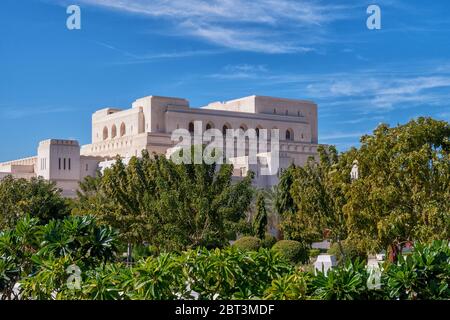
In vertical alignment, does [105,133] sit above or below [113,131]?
below

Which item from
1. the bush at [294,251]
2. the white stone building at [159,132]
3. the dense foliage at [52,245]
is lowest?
the bush at [294,251]

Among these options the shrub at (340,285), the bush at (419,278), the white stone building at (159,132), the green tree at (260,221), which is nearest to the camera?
the shrub at (340,285)

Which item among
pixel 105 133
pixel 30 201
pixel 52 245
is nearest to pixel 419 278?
pixel 52 245

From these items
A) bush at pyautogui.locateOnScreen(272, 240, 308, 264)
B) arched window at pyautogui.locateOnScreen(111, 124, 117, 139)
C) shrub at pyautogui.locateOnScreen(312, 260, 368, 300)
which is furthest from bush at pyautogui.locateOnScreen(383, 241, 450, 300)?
arched window at pyautogui.locateOnScreen(111, 124, 117, 139)

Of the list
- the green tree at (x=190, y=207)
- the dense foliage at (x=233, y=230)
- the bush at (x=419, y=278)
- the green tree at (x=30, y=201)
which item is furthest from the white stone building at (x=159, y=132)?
the bush at (x=419, y=278)

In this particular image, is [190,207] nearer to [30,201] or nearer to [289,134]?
[30,201]

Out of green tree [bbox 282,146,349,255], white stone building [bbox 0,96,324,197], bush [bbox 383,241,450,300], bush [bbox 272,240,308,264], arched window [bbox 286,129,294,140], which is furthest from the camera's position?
arched window [bbox 286,129,294,140]

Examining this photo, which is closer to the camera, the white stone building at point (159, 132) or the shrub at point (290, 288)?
the shrub at point (290, 288)

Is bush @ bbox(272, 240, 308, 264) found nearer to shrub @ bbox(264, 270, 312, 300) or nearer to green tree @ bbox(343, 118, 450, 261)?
green tree @ bbox(343, 118, 450, 261)

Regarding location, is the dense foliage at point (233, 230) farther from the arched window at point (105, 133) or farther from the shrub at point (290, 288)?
the arched window at point (105, 133)

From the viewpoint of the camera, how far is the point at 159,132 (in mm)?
88562

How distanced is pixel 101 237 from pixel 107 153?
77.7 metres

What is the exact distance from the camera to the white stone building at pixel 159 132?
7931 cm

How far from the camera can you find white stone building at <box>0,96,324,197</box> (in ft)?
260
